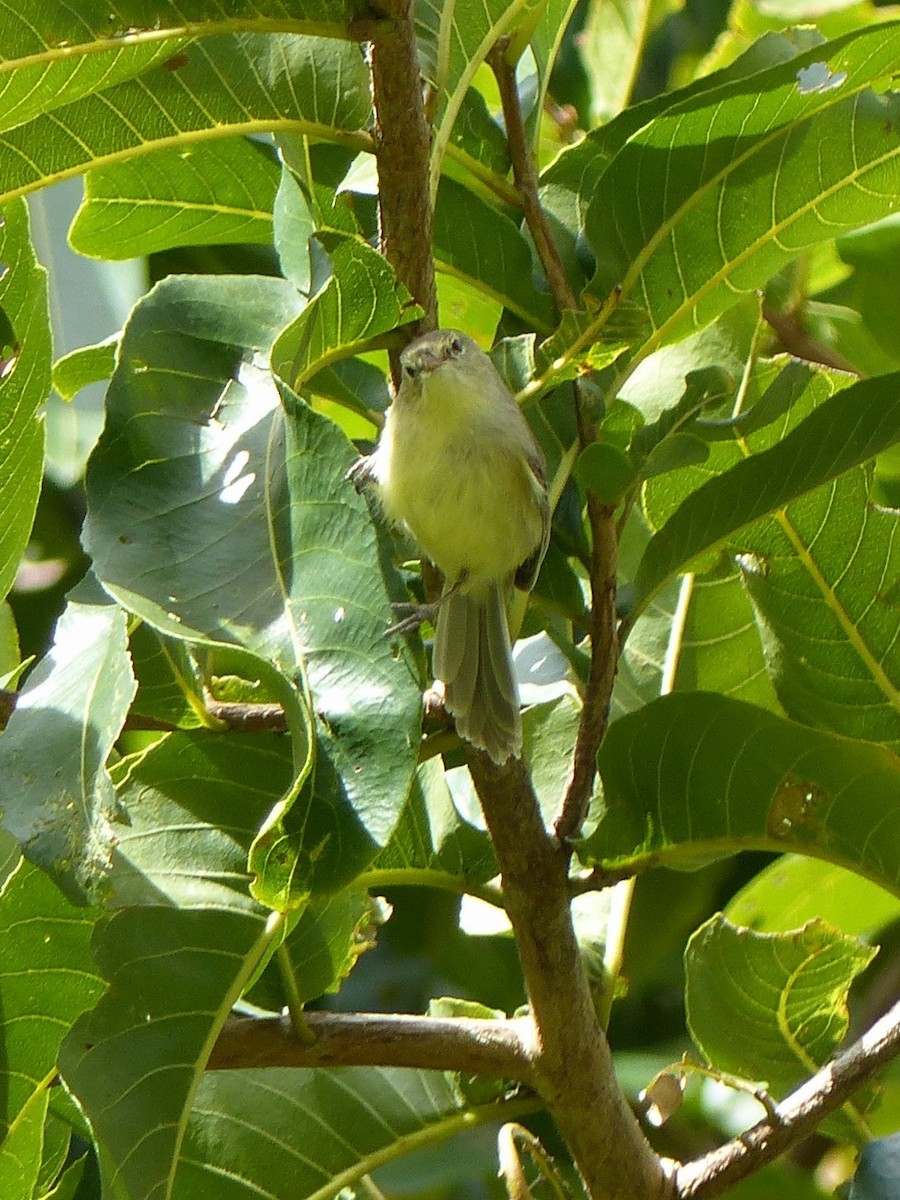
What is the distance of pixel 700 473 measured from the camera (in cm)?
232

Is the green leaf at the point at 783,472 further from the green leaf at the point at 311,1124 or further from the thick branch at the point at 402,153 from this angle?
the green leaf at the point at 311,1124

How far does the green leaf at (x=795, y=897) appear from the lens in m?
2.73

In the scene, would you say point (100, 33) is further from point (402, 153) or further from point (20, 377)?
point (20, 377)

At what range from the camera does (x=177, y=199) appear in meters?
2.07

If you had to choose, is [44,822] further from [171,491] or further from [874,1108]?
[874,1108]

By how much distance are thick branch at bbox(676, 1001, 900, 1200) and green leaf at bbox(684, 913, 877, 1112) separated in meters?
0.33

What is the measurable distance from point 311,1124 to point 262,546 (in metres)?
0.88

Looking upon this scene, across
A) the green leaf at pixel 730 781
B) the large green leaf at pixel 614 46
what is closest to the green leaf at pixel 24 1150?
the green leaf at pixel 730 781

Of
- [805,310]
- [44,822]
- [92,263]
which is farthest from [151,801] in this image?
[805,310]

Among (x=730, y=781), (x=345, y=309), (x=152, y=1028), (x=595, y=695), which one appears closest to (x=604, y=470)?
(x=595, y=695)

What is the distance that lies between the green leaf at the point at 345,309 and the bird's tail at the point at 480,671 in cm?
46

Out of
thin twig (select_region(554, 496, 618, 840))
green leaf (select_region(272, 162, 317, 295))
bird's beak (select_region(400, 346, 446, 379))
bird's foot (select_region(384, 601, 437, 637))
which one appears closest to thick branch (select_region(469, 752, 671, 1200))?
thin twig (select_region(554, 496, 618, 840))

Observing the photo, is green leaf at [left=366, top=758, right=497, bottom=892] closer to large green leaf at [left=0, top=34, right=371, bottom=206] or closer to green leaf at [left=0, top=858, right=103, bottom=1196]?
green leaf at [left=0, top=858, right=103, bottom=1196]

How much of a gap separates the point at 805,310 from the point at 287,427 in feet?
7.18
